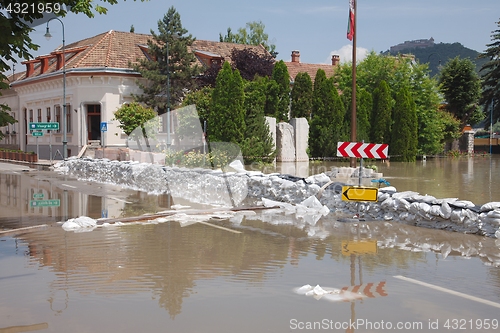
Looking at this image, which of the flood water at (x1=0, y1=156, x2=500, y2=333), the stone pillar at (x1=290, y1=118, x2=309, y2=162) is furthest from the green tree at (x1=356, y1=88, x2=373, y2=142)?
the flood water at (x1=0, y1=156, x2=500, y2=333)

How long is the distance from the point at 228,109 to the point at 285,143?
5.25 metres

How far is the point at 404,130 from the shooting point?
35.2 metres

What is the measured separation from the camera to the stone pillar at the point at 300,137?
32656 mm

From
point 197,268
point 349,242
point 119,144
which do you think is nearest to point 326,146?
point 119,144

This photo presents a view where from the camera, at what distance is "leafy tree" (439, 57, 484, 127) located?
173 feet

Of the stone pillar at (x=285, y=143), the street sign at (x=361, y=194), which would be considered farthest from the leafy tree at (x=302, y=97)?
the street sign at (x=361, y=194)

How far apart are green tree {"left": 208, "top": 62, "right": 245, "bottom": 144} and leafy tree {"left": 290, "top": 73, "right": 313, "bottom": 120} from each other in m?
7.04

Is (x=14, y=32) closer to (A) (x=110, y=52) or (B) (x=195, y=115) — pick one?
(B) (x=195, y=115)

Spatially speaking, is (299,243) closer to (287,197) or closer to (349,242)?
(349,242)

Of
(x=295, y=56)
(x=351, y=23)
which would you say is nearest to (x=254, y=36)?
(x=295, y=56)

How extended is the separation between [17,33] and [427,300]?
6.39 meters

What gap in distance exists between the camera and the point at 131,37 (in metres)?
43.7

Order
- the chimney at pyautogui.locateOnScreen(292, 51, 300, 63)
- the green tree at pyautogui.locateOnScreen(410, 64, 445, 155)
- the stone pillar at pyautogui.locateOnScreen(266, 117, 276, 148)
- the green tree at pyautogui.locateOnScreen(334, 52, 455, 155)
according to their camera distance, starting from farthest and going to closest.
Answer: the chimney at pyautogui.locateOnScreen(292, 51, 300, 63)
the green tree at pyautogui.locateOnScreen(410, 64, 445, 155)
the green tree at pyautogui.locateOnScreen(334, 52, 455, 155)
the stone pillar at pyautogui.locateOnScreen(266, 117, 276, 148)

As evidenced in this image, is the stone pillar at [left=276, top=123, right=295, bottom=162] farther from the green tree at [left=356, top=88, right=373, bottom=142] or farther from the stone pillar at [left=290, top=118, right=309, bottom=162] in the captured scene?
the green tree at [left=356, top=88, right=373, bottom=142]
